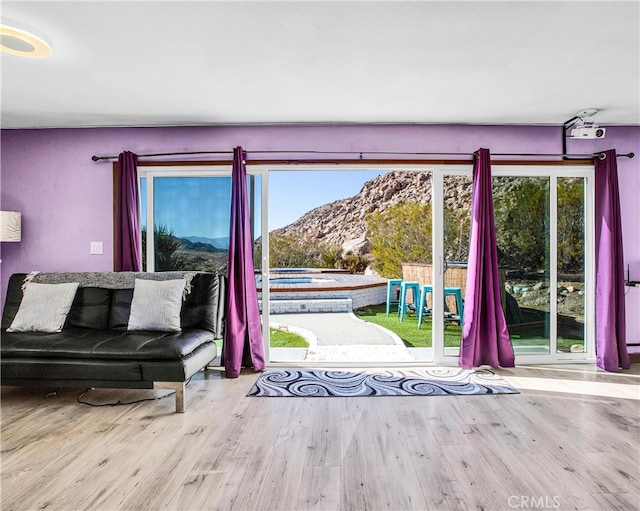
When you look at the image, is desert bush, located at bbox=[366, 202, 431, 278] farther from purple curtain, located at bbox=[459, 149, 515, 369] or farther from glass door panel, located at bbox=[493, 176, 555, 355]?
purple curtain, located at bbox=[459, 149, 515, 369]

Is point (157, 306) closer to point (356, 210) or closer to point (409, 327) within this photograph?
point (409, 327)

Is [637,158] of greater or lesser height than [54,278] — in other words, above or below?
above

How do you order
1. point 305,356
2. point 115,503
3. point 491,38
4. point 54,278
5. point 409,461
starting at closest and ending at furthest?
point 115,503
point 409,461
point 491,38
point 54,278
point 305,356

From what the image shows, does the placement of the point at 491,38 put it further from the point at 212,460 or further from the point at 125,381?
the point at 125,381

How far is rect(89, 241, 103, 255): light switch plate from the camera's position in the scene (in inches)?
165

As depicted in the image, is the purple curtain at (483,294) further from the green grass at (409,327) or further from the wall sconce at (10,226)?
the wall sconce at (10,226)

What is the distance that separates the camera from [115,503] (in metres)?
1.89

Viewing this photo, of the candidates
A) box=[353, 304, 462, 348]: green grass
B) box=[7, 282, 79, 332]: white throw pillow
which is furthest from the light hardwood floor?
box=[353, 304, 462, 348]: green grass

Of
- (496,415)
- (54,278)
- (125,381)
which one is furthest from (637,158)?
(54,278)

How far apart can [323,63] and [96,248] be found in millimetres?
2944

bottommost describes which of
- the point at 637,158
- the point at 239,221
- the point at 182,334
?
the point at 182,334

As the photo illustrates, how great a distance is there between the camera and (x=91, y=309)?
364 centimetres

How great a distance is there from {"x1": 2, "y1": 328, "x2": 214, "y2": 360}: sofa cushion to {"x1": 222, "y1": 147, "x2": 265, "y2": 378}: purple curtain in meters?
0.70

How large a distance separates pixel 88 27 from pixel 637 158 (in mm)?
4889
